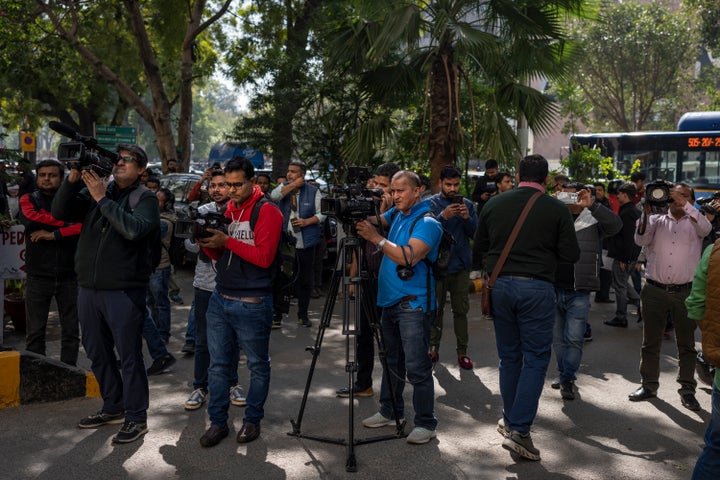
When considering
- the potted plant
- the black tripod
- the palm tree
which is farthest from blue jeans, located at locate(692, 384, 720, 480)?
the palm tree

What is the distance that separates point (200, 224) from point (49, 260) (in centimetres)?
232

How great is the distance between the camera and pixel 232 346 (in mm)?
5230

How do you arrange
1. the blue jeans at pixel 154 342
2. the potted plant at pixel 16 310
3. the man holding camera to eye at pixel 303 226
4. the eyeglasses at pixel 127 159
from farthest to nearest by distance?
the man holding camera to eye at pixel 303 226 < the potted plant at pixel 16 310 < the blue jeans at pixel 154 342 < the eyeglasses at pixel 127 159

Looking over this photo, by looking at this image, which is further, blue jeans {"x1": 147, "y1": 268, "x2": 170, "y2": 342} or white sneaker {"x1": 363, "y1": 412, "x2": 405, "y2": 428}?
blue jeans {"x1": 147, "y1": 268, "x2": 170, "y2": 342}

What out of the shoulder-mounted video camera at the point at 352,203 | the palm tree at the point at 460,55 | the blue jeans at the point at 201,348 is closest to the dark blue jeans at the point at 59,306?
the blue jeans at the point at 201,348

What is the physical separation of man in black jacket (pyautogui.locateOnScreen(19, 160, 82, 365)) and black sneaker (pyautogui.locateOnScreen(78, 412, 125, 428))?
1.18m

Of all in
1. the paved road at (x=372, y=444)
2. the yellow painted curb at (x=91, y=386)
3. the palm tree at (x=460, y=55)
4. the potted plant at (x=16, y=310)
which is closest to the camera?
the paved road at (x=372, y=444)

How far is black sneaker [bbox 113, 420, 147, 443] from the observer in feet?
16.9

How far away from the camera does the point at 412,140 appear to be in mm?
14688

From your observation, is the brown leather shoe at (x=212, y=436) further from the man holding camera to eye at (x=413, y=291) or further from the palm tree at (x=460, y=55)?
the palm tree at (x=460, y=55)

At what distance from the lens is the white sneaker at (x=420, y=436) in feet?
16.9

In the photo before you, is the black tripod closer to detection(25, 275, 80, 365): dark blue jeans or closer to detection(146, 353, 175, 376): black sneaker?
detection(146, 353, 175, 376): black sneaker

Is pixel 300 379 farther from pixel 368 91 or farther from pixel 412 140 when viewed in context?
pixel 412 140

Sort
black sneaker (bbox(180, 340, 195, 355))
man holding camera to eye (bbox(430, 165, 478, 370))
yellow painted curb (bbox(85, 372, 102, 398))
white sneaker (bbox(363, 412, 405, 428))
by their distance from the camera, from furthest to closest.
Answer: black sneaker (bbox(180, 340, 195, 355)) → man holding camera to eye (bbox(430, 165, 478, 370)) → yellow painted curb (bbox(85, 372, 102, 398)) → white sneaker (bbox(363, 412, 405, 428))
